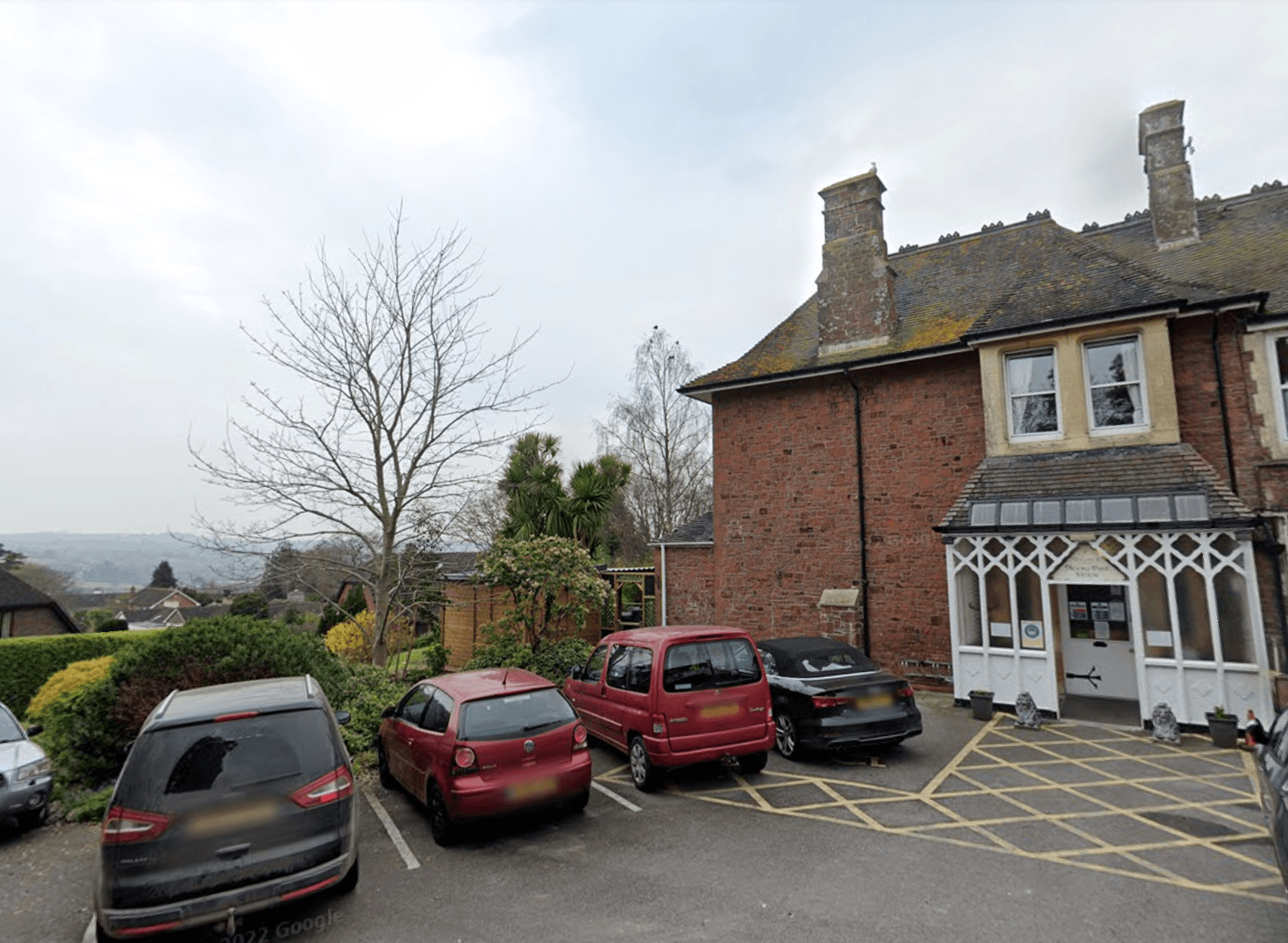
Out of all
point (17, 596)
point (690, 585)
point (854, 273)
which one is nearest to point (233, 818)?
point (690, 585)

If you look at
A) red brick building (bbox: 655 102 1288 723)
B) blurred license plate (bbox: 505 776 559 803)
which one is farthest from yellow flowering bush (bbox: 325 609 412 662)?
blurred license plate (bbox: 505 776 559 803)

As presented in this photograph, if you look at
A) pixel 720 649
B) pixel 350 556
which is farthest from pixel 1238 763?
pixel 350 556

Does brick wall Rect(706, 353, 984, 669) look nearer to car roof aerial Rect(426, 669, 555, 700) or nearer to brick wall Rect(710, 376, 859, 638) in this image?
brick wall Rect(710, 376, 859, 638)

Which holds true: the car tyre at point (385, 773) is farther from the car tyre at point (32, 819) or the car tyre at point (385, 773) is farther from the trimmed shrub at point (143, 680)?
the car tyre at point (32, 819)

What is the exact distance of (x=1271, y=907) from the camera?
14.6 feet

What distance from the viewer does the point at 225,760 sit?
169 inches

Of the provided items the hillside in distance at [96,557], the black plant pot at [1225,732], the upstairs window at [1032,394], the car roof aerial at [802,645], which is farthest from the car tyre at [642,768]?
the hillside in distance at [96,557]

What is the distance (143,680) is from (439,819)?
4.62 meters

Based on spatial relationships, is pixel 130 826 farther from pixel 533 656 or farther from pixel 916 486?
pixel 916 486

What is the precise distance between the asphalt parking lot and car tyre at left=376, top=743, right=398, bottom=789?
157 mm

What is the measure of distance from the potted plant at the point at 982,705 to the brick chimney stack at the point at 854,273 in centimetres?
705

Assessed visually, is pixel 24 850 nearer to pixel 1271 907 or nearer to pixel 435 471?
pixel 435 471

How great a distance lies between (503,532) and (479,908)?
41.4ft

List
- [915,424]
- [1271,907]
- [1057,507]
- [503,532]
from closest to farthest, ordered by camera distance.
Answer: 1. [1271,907]
2. [1057,507]
3. [915,424]
4. [503,532]
